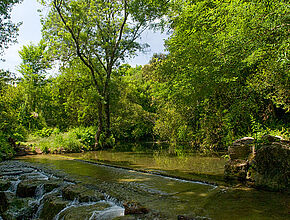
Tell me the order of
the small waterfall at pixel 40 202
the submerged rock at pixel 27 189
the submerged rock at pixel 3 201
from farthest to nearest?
the submerged rock at pixel 27 189 → the submerged rock at pixel 3 201 → the small waterfall at pixel 40 202

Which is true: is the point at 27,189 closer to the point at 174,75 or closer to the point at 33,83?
the point at 174,75

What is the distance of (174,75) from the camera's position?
1110 cm

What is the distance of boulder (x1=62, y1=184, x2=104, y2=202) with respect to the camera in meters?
4.27

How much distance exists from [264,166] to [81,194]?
4146 mm

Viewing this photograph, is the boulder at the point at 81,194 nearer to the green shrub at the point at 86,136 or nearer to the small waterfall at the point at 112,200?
the small waterfall at the point at 112,200

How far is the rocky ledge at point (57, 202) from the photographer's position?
3.61m

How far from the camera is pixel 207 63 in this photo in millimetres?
7277

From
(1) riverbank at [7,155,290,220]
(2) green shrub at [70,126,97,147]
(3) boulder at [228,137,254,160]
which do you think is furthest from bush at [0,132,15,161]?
(3) boulder at [228,137,254,160]

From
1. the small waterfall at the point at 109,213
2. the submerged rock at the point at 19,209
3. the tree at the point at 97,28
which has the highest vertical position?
the tree at the point at 97,28

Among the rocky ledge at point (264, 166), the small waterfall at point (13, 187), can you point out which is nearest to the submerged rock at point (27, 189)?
the small waterfall at point (13, 187)

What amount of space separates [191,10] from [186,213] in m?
9.31

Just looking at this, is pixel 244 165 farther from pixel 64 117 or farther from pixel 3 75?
pixel 64 117

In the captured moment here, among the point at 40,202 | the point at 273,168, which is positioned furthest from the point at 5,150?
the point at 273,168

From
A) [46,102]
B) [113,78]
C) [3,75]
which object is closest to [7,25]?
[3,75]
